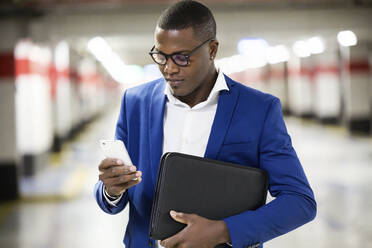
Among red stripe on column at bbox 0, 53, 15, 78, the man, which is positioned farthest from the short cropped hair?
red stripe on column at bbox 0, 53, 15, 78

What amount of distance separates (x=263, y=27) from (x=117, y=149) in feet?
29.7

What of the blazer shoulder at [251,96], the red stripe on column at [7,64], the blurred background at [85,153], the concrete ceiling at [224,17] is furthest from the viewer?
the red stripe on column at [7,64]

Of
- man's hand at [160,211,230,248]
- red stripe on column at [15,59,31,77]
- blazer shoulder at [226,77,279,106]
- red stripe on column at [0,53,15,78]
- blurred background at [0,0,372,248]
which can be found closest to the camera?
man's hand at [160,211,230,248]

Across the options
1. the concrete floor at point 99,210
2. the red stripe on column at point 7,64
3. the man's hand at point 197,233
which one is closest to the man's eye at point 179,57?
the man's hand at point 197,233

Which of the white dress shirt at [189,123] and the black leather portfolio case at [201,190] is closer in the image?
the black leather portfolio case at [201,190]

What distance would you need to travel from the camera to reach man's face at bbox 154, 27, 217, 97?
166cm

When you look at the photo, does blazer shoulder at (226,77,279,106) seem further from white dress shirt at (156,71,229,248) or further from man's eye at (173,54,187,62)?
man's eye at (173,54,187,62)

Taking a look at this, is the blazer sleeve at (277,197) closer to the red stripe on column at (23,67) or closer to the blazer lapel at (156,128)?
the blazer lapel at (156,128)

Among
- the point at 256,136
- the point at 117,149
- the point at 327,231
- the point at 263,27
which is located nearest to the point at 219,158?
the point at 256,136

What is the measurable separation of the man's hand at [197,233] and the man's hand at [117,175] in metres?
0.16

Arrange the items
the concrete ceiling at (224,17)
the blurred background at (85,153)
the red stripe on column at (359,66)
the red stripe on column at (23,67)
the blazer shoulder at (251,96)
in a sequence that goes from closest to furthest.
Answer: the blazer shoulder at (251,96) < the blurred background at (85,153) < the concrete ceiling at (224,17) < the red stripe on column at (23,67) < the red stripe on column at (359,66)

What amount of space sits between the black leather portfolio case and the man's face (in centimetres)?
25

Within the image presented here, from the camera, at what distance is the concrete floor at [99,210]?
6.88 meters

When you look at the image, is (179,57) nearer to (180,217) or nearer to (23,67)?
(180,217)
